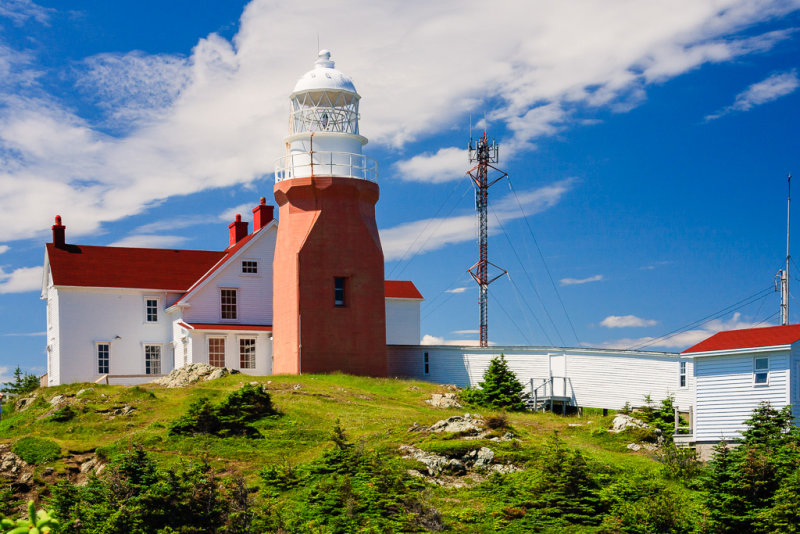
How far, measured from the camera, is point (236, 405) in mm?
27031

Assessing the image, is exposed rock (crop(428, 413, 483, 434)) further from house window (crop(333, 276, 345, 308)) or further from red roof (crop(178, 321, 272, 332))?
red roof (crop(178, 321, 272, 332))

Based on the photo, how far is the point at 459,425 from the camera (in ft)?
82.5

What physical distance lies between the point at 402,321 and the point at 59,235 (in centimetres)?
1877

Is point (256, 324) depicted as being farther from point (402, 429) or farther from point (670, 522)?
point (670, 522)

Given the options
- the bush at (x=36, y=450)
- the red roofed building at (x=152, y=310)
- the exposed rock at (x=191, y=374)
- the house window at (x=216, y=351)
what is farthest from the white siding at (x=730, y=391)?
the house window at (x=216, y=351)

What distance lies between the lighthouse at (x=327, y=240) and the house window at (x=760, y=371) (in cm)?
1725

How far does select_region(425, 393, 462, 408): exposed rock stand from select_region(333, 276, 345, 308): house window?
7.00m

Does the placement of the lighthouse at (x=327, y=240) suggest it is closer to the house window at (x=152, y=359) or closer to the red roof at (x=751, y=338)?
the house window at (x=152, y=359)

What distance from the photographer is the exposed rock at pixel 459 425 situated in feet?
80.9

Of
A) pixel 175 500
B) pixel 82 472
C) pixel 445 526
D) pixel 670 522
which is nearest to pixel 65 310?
pixel 82 472

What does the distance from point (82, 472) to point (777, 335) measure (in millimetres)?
20249

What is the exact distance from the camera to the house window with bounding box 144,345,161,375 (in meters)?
43.9

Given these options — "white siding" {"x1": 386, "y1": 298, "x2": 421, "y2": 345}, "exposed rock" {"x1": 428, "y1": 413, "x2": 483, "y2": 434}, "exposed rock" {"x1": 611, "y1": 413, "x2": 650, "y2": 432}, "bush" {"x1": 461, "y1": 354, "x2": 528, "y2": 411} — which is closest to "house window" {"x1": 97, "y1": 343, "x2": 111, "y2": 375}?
"white siding" {"x1": 386, "y1": 298, "x2": 421, "y2": 345}

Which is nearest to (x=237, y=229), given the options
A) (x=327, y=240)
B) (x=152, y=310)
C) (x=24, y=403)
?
(x=152, y=310)
